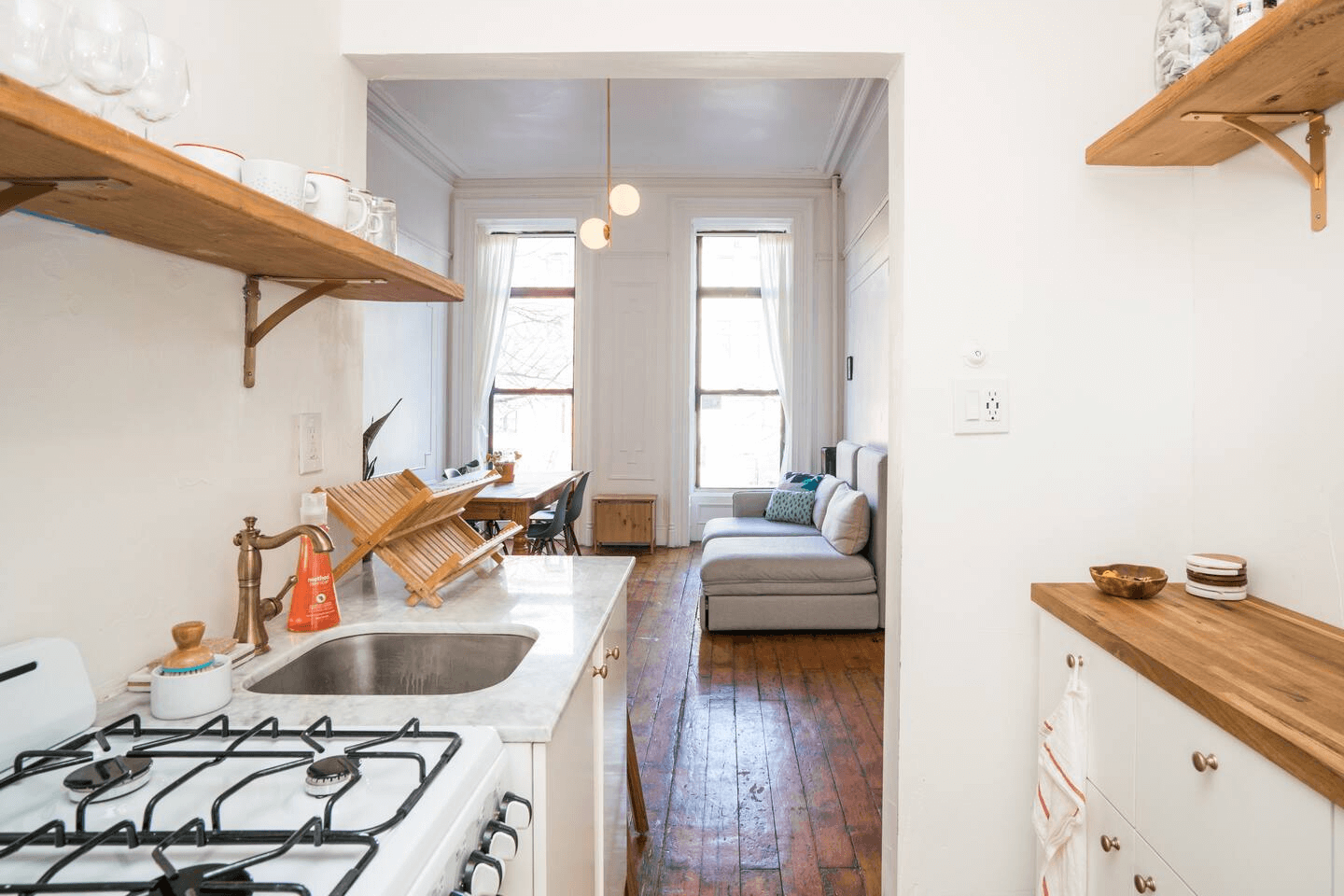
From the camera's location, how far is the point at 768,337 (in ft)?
22.9

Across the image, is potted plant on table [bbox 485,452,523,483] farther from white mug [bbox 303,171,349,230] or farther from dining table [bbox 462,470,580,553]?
white mug [bbox 303,171,349,230]

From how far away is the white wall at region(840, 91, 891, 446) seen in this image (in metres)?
4.85

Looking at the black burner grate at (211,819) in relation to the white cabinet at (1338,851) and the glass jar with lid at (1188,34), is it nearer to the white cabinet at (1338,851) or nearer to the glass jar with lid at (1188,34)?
the white cabinet at (1338,851)

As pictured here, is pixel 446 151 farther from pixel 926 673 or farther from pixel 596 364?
pixel 926 673

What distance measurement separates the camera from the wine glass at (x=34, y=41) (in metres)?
0.71

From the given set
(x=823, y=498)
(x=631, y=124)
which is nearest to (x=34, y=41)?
(x=823, y=498)

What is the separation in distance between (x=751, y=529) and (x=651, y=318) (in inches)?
95.9

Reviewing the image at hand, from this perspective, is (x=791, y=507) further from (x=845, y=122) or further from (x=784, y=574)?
(x=845, y=122)

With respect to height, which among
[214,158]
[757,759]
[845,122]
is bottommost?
[757,759]

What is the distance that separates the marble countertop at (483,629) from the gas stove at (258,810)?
49mm

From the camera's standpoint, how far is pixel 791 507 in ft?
18.7

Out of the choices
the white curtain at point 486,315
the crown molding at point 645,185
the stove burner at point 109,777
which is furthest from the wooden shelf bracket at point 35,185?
the crown molding at point 645,185

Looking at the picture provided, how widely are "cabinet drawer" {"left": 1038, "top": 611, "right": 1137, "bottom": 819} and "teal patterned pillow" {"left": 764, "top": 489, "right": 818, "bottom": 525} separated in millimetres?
4043

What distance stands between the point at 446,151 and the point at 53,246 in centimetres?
576
